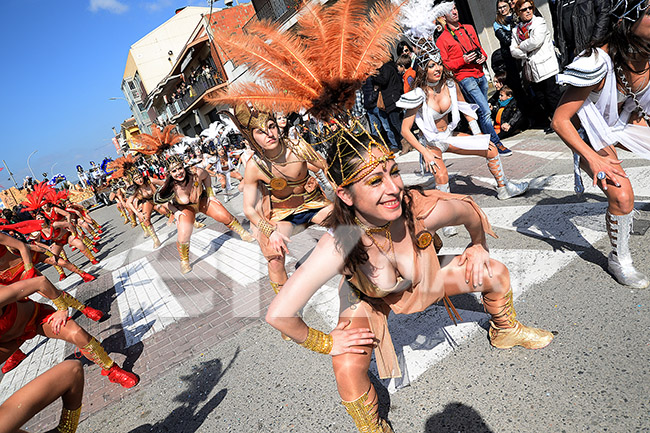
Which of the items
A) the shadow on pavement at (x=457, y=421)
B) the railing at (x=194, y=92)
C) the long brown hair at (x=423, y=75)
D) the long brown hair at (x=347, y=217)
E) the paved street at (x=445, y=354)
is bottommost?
the shadow on pavement at (x=457, y=421)

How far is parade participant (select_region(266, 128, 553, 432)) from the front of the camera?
2062 mm

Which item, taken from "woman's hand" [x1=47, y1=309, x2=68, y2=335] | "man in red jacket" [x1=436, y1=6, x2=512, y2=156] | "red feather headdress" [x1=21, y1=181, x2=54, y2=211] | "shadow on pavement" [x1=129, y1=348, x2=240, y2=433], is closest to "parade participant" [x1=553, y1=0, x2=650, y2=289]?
"shadow on pavement" [x1=129, y1=348, x2=240, y2=433]

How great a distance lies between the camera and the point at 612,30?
262cm

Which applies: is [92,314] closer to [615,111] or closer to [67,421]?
[67,421]

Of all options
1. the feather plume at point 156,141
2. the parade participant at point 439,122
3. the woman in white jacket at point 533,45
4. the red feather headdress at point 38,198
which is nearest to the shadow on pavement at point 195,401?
the parade participant at point 439,122

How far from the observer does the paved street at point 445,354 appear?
2264 mm

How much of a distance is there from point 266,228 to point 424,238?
1.88m

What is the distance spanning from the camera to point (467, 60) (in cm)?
682

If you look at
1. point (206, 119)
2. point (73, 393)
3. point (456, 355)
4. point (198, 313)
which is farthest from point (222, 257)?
point (206, 119)

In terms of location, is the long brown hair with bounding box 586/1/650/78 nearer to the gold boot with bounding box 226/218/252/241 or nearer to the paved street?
the paved street

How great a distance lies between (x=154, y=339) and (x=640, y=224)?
Result: 204 inches

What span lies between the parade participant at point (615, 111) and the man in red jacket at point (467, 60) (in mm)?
3794

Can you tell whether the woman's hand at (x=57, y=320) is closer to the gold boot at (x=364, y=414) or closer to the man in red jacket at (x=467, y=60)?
the gold boot at (x=364, y=414)

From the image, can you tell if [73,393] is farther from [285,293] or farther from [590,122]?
[590,122]
